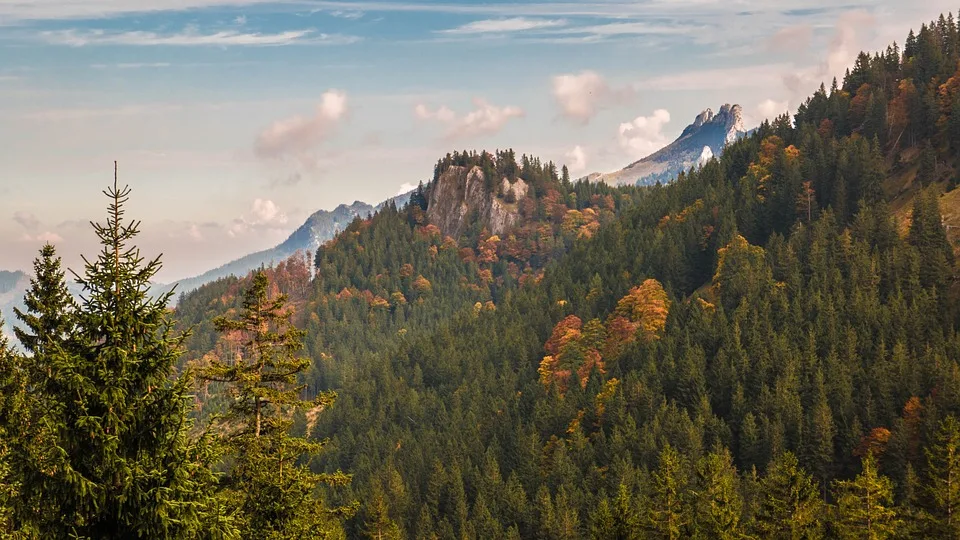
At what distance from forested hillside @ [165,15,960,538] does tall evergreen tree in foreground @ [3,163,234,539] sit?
4030 centimetres

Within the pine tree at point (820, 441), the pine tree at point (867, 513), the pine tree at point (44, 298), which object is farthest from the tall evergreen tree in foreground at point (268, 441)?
the pine tree at point (820, 441)

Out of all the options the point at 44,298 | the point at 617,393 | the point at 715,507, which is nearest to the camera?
the point at 44,298

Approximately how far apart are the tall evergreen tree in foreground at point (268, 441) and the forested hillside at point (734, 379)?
2879cm

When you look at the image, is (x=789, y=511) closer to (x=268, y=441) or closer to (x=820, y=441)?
(x=268, y=441)

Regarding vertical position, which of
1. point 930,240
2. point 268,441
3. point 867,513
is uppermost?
point 930,240

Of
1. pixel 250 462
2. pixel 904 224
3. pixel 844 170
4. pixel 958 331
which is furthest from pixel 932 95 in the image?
pixel 250 462

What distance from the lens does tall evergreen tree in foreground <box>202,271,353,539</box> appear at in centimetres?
2834

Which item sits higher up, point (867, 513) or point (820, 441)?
point (867, 513)

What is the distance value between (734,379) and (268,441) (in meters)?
97.3

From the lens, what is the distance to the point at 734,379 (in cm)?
11662

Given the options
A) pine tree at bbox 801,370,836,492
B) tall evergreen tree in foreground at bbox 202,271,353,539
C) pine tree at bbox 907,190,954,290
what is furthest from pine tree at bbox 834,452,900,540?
pine tree at bbox 907,190,954,290

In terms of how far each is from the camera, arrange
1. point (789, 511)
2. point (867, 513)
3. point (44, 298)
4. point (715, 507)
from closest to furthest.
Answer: point (44, 298), point (715, 507), point (867, 513), point (789, 511)

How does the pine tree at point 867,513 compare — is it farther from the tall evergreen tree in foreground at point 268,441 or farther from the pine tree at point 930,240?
the pine tree at point 930,240

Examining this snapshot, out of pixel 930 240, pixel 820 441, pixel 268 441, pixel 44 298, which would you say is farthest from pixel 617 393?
pixel 44 298
